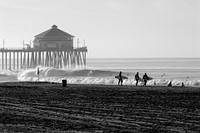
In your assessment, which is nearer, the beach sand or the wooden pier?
the beach sand

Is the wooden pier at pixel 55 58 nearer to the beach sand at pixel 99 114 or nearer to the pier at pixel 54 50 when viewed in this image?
the pier at pixel 54 50

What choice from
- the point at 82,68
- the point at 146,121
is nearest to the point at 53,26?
the point at 82,68

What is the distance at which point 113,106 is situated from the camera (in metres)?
20.7

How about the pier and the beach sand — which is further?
the pier

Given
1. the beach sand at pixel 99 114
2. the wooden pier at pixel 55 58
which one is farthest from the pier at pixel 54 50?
the beach sand at pixel 99 114

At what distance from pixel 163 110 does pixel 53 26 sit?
76.8 m

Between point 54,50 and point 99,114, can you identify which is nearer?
point 99,114

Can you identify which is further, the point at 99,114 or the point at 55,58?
the point at 55,58

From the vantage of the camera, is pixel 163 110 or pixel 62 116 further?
pixel 163 110

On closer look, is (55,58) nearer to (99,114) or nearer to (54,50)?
(54,50)

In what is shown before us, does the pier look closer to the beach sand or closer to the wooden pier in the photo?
the wooden pier

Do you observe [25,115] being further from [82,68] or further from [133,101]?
[82,68]

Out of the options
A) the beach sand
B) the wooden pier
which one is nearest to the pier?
the wooden pier

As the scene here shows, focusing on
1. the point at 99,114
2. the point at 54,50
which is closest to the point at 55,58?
the point at 54,50
